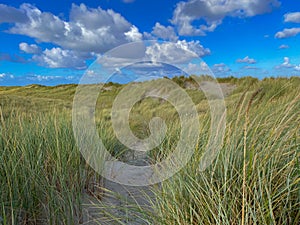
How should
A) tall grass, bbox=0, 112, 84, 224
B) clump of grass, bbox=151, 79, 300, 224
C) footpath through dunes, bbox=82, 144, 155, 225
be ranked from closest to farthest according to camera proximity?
clump of grass, bbox=151, 79, 300, 224, tall grass, bbox=0, 112, 84, 224, footpath through dunes, bbox=82, 144, 155, 225

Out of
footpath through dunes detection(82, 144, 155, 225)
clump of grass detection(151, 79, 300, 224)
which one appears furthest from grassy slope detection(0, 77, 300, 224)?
footpath through dunes detection(82, 144, 155, 225)

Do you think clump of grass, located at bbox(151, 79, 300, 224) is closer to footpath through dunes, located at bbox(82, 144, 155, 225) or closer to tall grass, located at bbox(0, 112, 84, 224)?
footpath through dunes, located at bbox(82, 144, 155, 225)

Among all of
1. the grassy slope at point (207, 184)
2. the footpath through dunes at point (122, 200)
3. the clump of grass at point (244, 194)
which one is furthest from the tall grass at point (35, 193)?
the clump of grass at point (244, 194)

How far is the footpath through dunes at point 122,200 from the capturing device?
181 cm

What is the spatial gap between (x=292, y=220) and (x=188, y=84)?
1317 cm

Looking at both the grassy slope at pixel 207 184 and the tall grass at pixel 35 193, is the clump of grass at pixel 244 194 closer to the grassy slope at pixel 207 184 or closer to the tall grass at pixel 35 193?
the grassy slope at pixel 207 184

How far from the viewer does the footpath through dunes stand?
181 cm

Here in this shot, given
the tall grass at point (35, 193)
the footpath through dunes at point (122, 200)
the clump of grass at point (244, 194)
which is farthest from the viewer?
the footpath through dunes at point (122, 200)

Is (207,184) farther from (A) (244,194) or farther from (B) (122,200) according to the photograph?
(B) (122,200)

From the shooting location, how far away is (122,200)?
1675 millimetres

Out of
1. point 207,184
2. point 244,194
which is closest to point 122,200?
point 207,184

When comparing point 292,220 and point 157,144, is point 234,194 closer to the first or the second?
point 292,220

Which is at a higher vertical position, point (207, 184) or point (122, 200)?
point (207, 184)

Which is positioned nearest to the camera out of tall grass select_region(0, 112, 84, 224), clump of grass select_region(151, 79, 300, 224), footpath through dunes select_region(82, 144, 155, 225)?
clump of grass select_region(151, 79, 300, 224)
